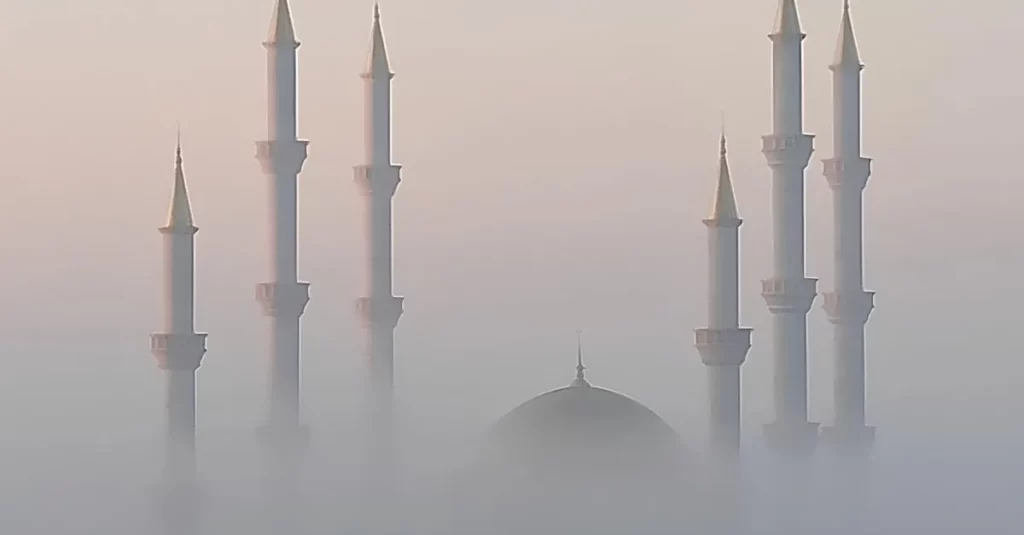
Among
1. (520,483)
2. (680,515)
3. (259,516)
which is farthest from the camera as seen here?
(520,483)

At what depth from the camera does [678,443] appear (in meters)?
26.6

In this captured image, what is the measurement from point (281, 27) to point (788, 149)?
5961 millimetres

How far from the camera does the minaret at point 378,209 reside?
1008 inches

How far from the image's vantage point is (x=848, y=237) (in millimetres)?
25812

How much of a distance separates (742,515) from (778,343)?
2.34 m

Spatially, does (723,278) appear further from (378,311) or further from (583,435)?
(378,311)

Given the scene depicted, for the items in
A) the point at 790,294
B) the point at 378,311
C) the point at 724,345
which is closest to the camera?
the point at 724,345

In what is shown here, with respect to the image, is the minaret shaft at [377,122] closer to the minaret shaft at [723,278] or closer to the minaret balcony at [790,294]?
the minaret shaft at [723,278]

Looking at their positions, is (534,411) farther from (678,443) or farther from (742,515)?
(742,515)

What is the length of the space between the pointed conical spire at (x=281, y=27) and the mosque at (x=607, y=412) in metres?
0.02

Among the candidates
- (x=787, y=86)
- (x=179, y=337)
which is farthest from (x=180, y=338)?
(x=787, y=86)

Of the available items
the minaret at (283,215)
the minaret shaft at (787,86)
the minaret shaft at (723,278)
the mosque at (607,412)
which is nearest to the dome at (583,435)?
the mosque at (607,412)

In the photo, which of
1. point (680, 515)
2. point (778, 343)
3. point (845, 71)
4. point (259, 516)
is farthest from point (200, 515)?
point (845, 71)

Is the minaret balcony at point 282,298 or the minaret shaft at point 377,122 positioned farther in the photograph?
the minaret shaft at point 377,122
